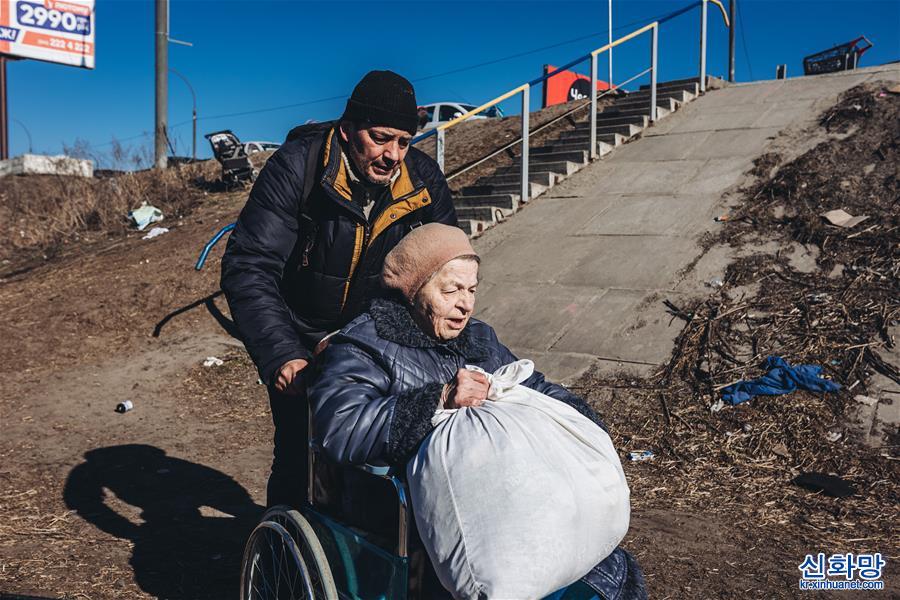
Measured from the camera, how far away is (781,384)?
210 inches

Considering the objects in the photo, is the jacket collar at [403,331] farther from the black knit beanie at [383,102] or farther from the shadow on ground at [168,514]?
the shadow on ground at [168,514]

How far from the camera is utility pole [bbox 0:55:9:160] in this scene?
17956 millimetres

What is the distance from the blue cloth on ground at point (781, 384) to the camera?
17.2ft

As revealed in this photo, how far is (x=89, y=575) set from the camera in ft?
11.6

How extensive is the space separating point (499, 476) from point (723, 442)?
3.54 metres

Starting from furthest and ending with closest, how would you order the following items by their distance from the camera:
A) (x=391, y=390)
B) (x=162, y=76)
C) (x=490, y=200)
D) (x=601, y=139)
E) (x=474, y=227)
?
1. (x=162, y=76)
2. (x=601, y=139)
3. (x=490, y=200)
4. (x=474, y=227)
5. (x=391, y=390)

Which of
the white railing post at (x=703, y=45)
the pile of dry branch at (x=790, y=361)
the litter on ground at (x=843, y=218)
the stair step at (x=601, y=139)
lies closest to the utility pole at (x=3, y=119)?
the stair step at (x=601, y=139)

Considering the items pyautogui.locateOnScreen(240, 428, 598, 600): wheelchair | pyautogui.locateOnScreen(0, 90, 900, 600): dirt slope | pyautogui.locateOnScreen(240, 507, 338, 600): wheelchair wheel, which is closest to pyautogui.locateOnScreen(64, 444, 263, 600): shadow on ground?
pyautogui.locateOnScreen(0, 90, 900, 600): dirt slope

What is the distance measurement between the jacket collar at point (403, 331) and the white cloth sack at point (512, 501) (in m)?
0.32

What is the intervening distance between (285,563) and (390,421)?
78 centimetres

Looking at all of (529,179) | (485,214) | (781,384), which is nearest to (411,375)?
(781,384)

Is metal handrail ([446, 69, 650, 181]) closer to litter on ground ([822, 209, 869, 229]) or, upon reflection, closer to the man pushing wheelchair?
litter on ground ([822, 209, 869, 229])

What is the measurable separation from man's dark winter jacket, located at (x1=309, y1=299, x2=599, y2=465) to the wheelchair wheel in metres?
0.32

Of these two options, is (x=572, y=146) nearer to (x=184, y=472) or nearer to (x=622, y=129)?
(x=622, y=129)
